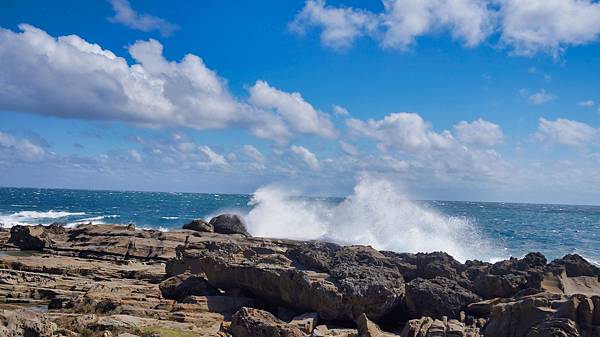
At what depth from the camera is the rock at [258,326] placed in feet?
43.1

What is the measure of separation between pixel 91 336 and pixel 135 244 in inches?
619

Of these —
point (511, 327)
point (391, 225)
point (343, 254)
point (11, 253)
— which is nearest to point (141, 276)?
point (343, 254)

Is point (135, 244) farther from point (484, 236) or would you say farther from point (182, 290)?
point (484, 236)

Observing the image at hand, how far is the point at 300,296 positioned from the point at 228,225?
1922 cm

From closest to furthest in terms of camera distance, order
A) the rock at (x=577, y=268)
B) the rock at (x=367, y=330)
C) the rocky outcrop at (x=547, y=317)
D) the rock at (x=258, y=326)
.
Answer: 1. the rocky outcrop at (x=547, y=317)
2. the rock at (x=258, y=326)
3. the rock at (x=367, y=330)
4. the rock at (x=577, y=268)

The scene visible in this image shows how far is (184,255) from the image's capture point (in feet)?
70.2

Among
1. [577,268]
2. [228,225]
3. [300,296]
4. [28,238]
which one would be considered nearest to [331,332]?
[300,296]

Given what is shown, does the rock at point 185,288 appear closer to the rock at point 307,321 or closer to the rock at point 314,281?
the rock at point 314,281

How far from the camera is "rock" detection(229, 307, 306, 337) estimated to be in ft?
43.1

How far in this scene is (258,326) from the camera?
1331cm

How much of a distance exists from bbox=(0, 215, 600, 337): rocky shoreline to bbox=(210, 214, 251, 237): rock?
35.7ft

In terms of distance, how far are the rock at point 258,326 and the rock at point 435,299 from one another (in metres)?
4.27

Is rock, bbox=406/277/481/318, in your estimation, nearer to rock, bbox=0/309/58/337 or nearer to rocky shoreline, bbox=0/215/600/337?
rocky shoreline, bbox=0/215/600/337

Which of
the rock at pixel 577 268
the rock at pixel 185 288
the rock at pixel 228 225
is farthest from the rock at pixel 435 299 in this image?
the rock at pixel 228 225
